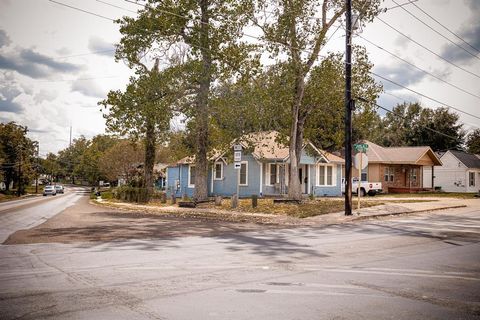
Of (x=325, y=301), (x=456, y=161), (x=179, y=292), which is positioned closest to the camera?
(x=325, y=301)

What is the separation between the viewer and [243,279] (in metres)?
6.85

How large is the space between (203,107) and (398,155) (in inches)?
1153

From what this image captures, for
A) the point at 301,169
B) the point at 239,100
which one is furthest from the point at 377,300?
the point at 301,169

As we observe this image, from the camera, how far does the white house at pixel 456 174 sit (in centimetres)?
5144

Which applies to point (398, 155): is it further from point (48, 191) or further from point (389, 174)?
point (48, 191)

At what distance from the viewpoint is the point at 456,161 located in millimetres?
52344

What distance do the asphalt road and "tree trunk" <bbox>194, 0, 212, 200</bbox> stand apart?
14650 millimetres

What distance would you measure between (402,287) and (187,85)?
2092 cm

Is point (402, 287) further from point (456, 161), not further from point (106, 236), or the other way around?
point (456, 161)

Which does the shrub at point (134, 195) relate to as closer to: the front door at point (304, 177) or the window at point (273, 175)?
the window at point (273, 175)

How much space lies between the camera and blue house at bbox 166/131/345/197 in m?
34.0

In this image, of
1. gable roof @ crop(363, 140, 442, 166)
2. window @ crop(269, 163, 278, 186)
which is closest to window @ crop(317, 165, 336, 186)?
window @ crop(269, 163, 278, 186)

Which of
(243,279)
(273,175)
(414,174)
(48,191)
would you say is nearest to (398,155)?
(414,174)

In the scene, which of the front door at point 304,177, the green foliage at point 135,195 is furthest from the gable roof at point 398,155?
the green foliage at point 135,195
